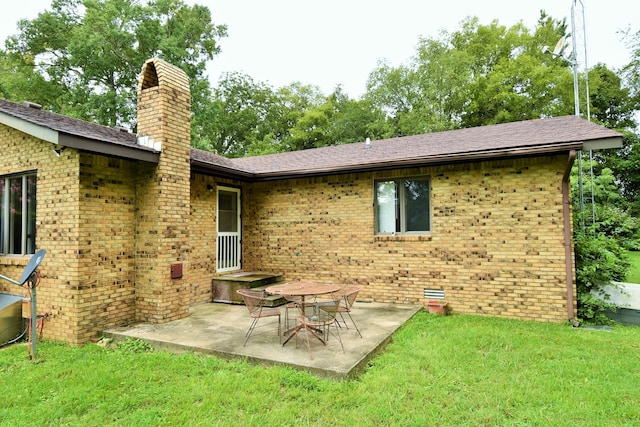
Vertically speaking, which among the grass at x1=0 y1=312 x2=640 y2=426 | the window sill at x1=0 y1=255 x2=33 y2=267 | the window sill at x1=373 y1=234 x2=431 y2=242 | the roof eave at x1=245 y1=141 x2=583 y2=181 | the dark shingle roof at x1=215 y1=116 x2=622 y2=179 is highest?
the dark shingle roof at x1=215 y1=116 x2=622 y2=179

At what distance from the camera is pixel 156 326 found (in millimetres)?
5707

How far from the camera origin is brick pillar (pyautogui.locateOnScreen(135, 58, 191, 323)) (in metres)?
5.92

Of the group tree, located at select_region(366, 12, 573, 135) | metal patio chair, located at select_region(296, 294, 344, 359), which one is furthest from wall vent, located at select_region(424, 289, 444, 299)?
tree, located at select_region(366, 12, 573, 135)

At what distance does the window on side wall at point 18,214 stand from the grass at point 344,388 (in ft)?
6.02

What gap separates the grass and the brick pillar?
1.13 metres

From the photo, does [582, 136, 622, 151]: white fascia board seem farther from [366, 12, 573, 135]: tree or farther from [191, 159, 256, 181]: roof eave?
[366, 12, 573, 135]: tree

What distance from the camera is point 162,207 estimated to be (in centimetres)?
596

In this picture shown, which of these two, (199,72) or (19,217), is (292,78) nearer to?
(199,72)

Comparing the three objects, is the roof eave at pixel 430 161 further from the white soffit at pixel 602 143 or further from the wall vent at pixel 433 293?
the wall vent at pixel 433 293

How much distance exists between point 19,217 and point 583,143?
32.0 feet

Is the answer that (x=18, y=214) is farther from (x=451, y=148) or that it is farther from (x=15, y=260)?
(x=451, y=148)

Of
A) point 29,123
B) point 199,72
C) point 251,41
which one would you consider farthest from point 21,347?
point 251,41

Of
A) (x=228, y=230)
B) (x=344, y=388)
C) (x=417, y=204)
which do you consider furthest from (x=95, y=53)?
(x=344, y=388)

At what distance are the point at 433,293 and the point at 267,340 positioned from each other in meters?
3.90
